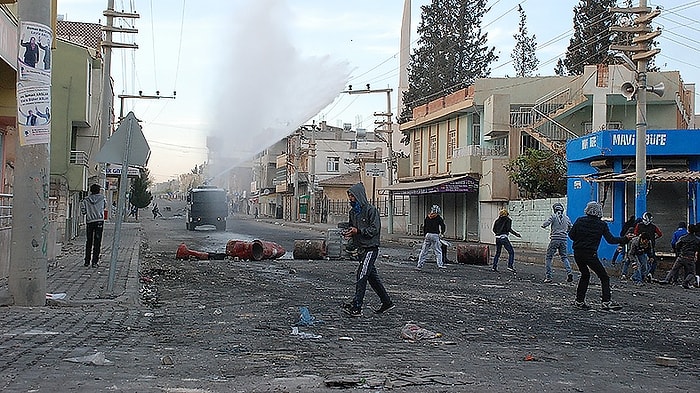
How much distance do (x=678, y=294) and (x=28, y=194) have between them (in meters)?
12.4

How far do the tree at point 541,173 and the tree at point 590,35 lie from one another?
17.4m

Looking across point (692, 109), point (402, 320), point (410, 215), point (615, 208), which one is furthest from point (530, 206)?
point (402, 320)

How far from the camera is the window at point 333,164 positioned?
3541 inches

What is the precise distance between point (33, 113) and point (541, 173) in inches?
1070

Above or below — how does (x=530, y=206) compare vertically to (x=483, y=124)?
below

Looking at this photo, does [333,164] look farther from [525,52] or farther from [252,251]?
[252,251]

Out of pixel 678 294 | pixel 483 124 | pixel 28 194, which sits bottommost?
pixel 678 294

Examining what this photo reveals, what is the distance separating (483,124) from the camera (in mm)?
40562

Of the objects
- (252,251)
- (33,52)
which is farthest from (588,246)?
(252,251)

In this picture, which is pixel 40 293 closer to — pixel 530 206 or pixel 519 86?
pixel 530 206

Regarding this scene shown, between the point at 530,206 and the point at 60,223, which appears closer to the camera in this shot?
the point at 60,223

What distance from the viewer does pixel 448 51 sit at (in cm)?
5656

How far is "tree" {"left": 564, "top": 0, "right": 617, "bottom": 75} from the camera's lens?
1992 inches

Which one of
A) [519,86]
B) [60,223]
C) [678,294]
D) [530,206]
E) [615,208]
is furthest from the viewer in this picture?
[519,86]
